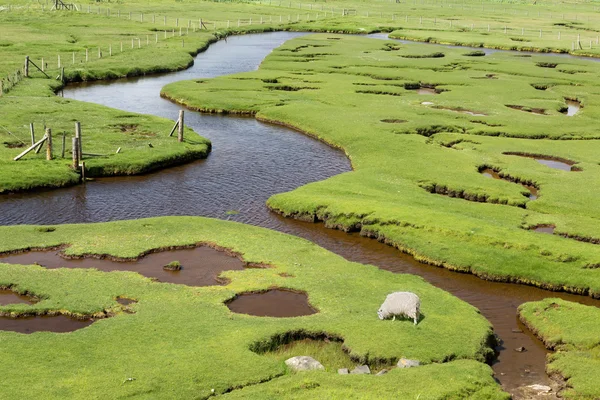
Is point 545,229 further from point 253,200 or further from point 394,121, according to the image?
point 394,121

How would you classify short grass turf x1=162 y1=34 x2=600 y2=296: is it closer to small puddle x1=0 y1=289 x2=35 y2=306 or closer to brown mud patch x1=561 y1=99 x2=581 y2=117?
brown mud patch x1=561 y1=99 x2=581 y2=117

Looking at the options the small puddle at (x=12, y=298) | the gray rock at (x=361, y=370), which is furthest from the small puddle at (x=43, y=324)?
the gray rock at (x=361, y=370)

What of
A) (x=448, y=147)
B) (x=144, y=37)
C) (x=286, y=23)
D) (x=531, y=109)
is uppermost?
(x=286, y=23)

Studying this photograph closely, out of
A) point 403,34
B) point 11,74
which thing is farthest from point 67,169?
point 403,34

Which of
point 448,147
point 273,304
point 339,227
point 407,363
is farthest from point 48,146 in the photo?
point 407,363

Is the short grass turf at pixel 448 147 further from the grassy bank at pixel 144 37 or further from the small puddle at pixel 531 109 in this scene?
the grassy bank at pixel 144 37

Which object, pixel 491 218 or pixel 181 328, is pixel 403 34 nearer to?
pixel 491 218
